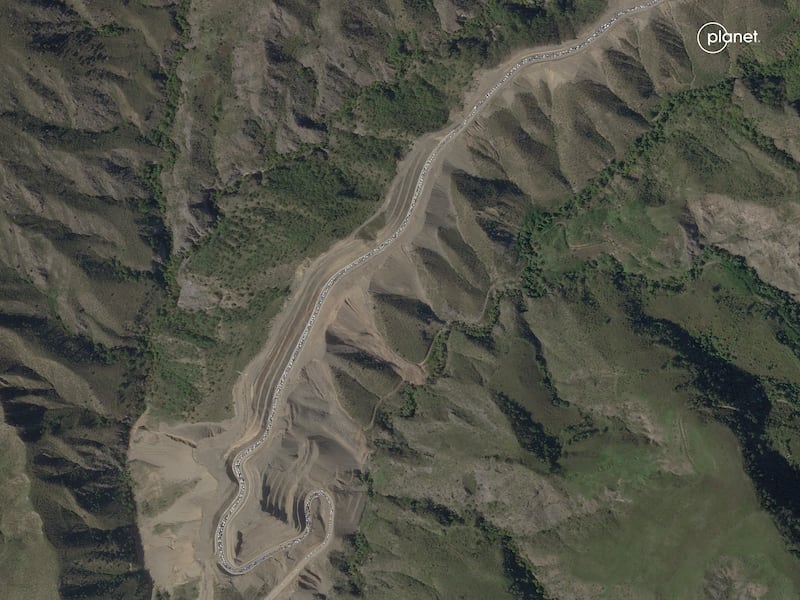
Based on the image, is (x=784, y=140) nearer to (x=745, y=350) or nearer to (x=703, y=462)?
(x=745, y=350)

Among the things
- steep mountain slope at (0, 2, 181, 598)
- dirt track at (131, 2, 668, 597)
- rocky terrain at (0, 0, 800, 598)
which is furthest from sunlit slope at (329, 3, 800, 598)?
steep mountain slope at (0, 2, 181, 598)

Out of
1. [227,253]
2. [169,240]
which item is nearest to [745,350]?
[227,253]

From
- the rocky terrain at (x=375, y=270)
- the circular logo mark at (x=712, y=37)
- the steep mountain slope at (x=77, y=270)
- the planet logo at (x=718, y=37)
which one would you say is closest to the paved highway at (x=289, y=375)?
the rocky terrain at (x=375, y=270)

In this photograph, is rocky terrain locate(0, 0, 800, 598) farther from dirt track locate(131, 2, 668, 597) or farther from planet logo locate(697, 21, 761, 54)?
planet logo locate(697, 21, 761, 54)

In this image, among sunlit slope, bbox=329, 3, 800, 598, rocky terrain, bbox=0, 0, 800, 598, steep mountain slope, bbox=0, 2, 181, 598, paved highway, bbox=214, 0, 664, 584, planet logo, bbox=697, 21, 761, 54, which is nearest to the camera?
sunlit slope, bbox=329, 3, 800, 598

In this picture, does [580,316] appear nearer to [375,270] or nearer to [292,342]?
[375,270]

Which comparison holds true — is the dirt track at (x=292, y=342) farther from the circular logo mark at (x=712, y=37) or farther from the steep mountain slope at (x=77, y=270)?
the circular logo mark at (x=712, y=37)
